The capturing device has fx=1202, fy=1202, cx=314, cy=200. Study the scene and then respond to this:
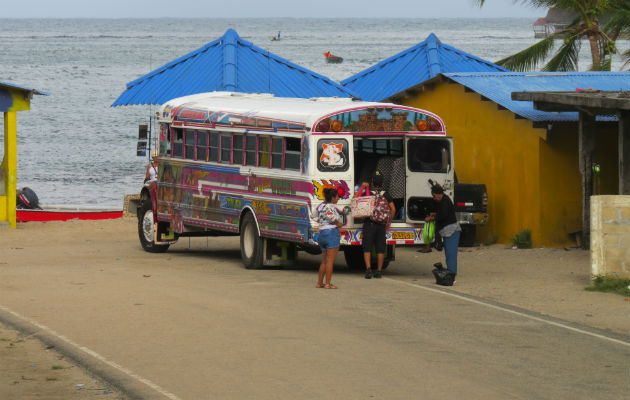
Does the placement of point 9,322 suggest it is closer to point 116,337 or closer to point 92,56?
point 116,337

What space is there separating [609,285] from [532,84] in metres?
8.34

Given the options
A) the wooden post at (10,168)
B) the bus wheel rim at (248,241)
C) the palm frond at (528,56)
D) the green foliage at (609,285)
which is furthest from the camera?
the palm frond at (528,56)

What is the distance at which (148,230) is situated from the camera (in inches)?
896

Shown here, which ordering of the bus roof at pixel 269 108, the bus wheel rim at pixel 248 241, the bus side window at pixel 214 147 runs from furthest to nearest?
the bus side window at pixel 214 147
the bus wheel rim at pixel 248 241
the bus roof at pixel 269 108

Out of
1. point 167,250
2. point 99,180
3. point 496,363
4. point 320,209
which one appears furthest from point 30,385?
point 99,180

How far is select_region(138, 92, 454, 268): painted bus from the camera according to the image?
17.9 meters

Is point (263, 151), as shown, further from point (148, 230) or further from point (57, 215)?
point (57, 215)

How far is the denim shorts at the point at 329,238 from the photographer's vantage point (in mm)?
16531

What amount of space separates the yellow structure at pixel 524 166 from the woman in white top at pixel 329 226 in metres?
7.21

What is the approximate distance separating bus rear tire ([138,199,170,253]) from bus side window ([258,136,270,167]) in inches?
160

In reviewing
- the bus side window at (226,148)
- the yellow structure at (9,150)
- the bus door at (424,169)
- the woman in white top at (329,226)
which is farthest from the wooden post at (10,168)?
the woman in white top at (329,226)

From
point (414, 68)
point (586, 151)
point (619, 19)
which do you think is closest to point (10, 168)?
point (414, 68)

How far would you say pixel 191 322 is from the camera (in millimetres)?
13641

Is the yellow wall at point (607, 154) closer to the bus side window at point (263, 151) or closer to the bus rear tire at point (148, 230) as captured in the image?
the bus side window at point (263, 151)
